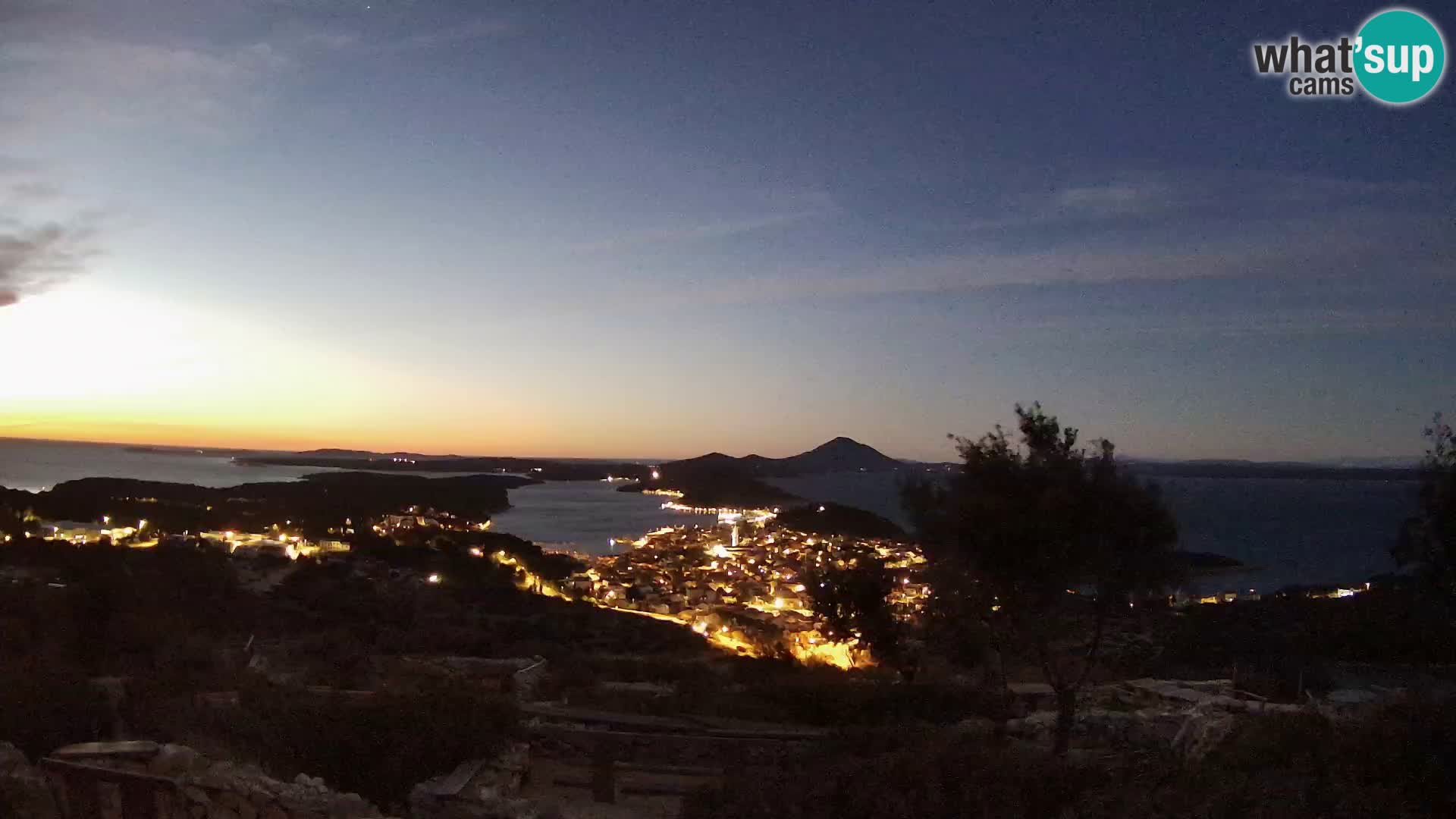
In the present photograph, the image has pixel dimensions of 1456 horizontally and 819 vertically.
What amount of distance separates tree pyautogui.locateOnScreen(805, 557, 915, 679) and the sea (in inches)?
58.4

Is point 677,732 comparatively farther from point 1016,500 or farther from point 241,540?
point 241,540

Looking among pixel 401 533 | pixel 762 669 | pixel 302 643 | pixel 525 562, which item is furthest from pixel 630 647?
pixel 401 533

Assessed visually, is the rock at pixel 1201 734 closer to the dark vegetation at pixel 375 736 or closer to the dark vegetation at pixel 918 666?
the dark vegetation at pixel 918 666

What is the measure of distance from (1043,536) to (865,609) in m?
8.47

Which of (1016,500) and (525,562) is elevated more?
(1016,500)

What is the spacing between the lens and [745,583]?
3177cm

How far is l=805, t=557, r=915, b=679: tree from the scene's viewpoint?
1612cm

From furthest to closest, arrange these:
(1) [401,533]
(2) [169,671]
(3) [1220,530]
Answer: (3) [1220,530], (1) [401,533], (2) [169,671]

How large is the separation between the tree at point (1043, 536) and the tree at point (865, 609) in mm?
6907

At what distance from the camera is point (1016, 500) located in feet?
28.0

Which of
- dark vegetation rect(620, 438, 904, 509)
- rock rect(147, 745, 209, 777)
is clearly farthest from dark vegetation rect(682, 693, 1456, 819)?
dark vegetation rect(620, 438, 904, 509)

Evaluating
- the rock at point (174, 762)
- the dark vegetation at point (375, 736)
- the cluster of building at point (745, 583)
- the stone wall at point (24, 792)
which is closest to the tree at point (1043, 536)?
the cluster of building at point (745, 583)

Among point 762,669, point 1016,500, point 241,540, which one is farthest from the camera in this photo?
point 241,540

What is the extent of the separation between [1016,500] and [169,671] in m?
9.95
